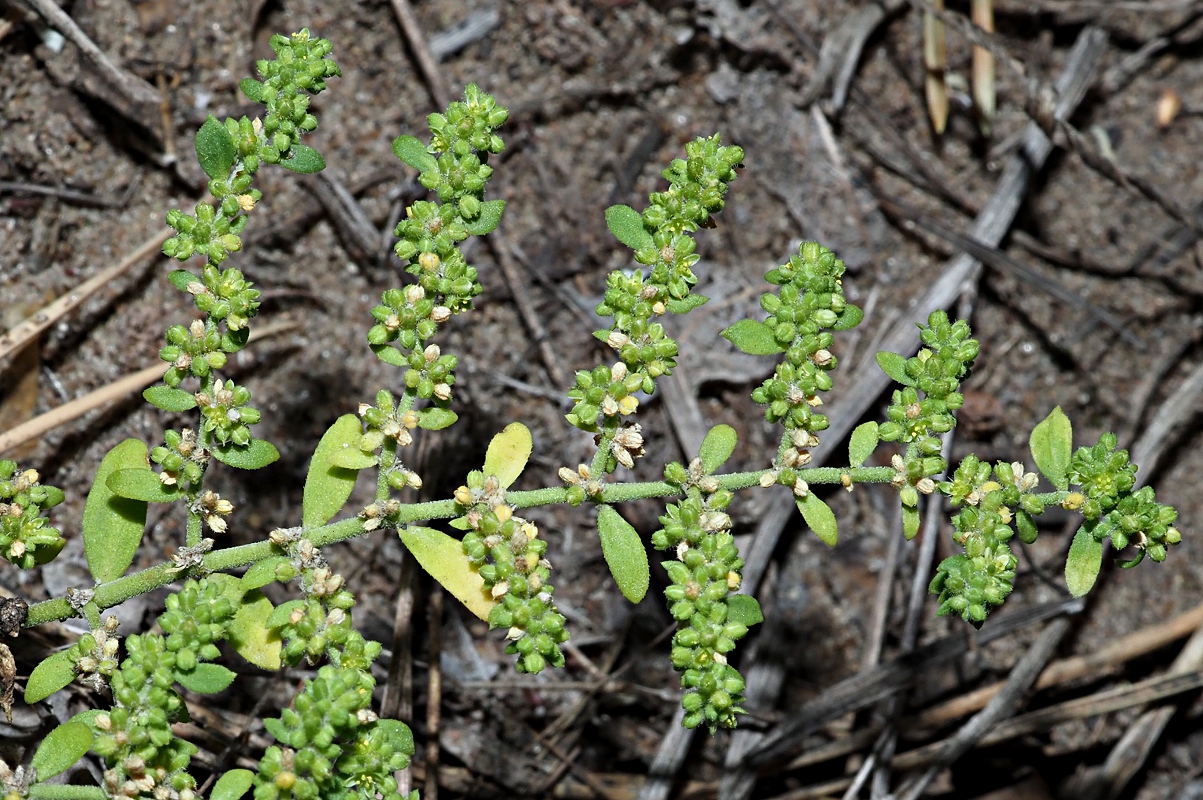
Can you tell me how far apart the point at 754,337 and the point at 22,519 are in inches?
79.2

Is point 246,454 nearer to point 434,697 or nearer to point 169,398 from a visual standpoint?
point 169,398

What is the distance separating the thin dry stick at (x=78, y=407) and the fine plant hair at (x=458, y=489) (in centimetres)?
81

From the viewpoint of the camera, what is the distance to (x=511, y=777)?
4109 mm

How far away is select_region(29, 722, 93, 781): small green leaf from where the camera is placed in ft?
9.37

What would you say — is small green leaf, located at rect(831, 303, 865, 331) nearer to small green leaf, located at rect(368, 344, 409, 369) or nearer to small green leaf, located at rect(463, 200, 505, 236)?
small green leaf, located at rect(463, 200, 505, 236)

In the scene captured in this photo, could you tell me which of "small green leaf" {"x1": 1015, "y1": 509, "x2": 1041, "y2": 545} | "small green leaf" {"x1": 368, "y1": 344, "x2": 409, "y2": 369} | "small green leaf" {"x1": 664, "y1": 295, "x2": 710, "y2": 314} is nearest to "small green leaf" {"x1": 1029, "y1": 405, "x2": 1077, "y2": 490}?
"small green leaf" {"x1": 1015, "y1": 509, "x2": 1041, "y2": 545}

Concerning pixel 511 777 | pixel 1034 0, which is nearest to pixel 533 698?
pixel 511 777

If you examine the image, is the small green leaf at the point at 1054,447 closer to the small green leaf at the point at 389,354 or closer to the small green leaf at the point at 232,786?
the small green leaf at the point at 389,354

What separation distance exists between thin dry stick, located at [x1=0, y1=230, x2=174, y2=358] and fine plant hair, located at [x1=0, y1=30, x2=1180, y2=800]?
1.01m

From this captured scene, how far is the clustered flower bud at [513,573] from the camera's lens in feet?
9.14

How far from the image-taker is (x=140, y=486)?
118 inches

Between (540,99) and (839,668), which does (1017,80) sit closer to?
(540,99)

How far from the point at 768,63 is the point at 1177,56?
192cm

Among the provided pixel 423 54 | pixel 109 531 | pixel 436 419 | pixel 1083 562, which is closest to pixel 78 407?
pixel 109 531
